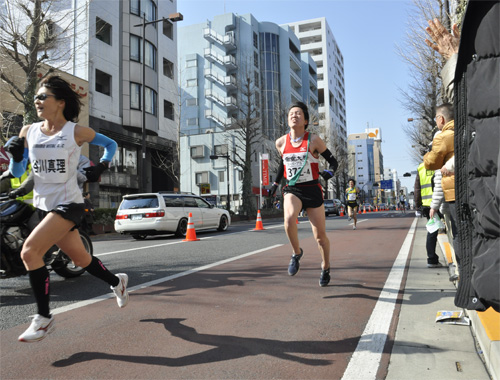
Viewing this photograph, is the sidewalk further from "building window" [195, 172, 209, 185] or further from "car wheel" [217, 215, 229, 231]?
"building window" [195, 172, 209, 185]

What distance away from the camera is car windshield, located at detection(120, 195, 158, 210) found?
41.6ft

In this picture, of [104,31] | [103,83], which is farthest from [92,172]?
[104,31]

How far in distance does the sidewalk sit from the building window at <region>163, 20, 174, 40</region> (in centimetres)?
3302

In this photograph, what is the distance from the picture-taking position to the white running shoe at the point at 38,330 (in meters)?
2.66

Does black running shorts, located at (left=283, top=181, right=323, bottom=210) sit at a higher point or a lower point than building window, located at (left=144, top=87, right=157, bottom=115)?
lower

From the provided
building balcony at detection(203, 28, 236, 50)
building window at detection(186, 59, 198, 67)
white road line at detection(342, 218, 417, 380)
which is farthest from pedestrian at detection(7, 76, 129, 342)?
building window at detection(186, 59, 198, 67)

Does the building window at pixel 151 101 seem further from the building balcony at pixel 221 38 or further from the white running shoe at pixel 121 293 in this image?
the building balcony at pixel 221 38

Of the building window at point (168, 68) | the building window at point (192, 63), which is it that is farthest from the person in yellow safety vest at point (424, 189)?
the building window at point (192, 63)

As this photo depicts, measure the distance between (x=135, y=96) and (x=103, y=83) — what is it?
2205mm

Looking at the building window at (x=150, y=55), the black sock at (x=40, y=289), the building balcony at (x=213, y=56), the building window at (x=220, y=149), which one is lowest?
the black sock at (x=40, y=289)

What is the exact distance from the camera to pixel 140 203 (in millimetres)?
12766

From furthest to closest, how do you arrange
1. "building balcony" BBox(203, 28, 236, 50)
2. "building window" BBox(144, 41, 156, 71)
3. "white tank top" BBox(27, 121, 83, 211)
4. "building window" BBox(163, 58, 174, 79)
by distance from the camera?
"building balcony" BBox(203, 28, 236, 50) → "building window" BBox(163, 58, 174, 79) → "building window" BBox(144, 41, 156, 71) → "white tank top" BBox(27, 121, 83, 211)

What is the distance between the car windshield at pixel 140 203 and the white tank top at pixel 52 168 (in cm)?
969

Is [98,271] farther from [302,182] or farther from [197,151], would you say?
[197,151]
